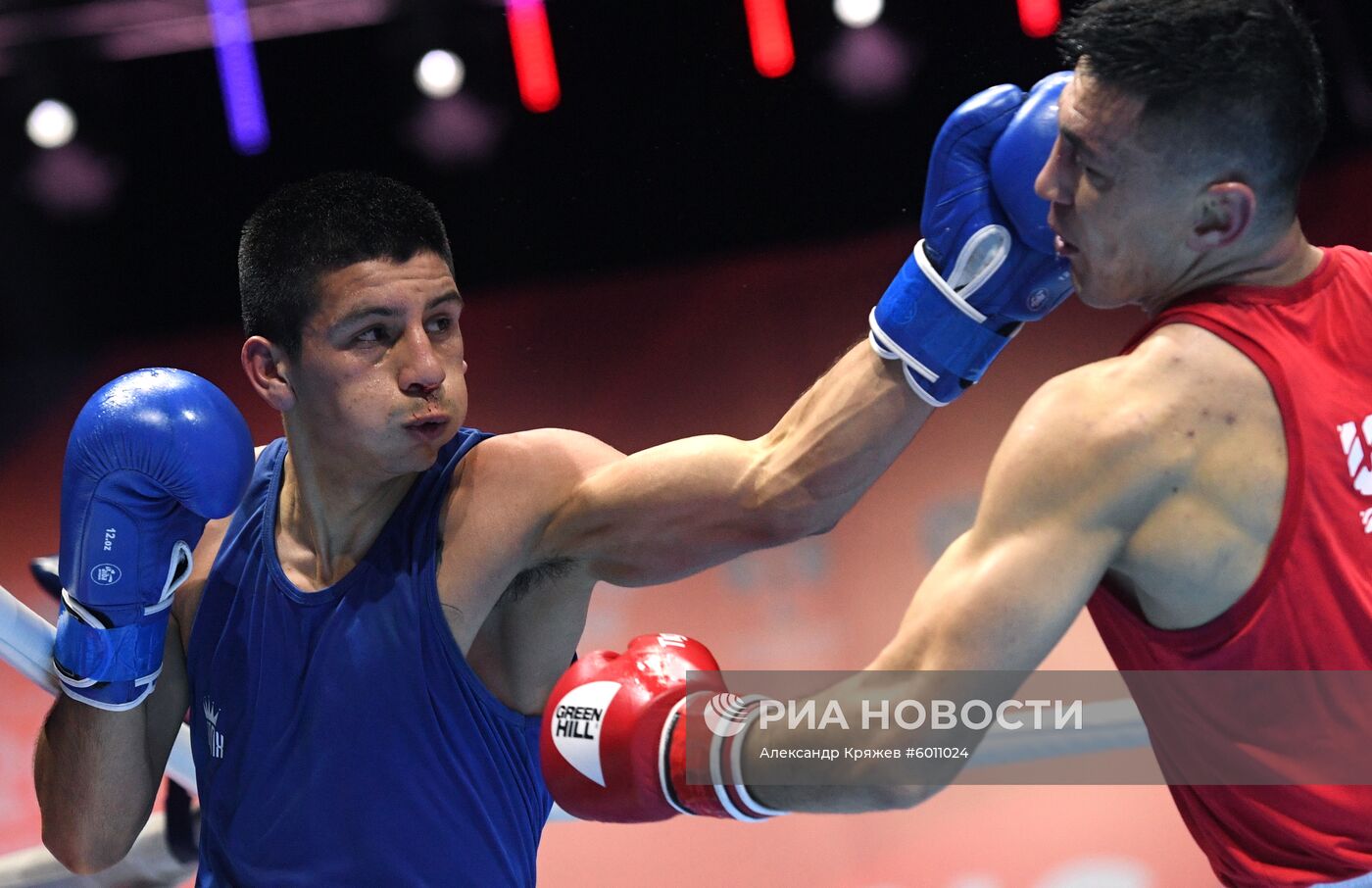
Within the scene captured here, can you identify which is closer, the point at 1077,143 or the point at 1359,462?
the point at 1359,462

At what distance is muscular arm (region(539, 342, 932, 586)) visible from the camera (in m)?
2.18

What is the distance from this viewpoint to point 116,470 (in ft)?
7.56

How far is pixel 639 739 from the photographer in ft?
5.88

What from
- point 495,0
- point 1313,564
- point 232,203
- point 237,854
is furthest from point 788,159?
point 1313,564

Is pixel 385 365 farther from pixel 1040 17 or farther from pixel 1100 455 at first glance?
pixel 1040 17

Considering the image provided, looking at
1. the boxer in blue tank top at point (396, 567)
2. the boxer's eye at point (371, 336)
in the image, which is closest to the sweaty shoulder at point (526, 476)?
the boxer in blue tank top at point (396, 567)

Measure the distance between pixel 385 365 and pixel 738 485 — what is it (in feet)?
2.05

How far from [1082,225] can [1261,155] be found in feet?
0.72

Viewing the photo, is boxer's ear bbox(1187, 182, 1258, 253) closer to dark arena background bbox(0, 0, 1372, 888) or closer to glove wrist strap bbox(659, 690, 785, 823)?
glove wrist strap bbox(659, 690, 785, 823)

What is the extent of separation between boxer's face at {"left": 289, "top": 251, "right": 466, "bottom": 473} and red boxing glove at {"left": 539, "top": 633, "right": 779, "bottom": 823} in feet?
1.91

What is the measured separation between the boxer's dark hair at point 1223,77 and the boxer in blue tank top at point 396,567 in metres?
0.67

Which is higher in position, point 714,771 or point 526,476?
point 526,476

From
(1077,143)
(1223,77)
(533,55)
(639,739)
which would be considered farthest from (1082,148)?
(533,55)

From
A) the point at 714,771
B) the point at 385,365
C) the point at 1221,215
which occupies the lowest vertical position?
the point at 714,771
